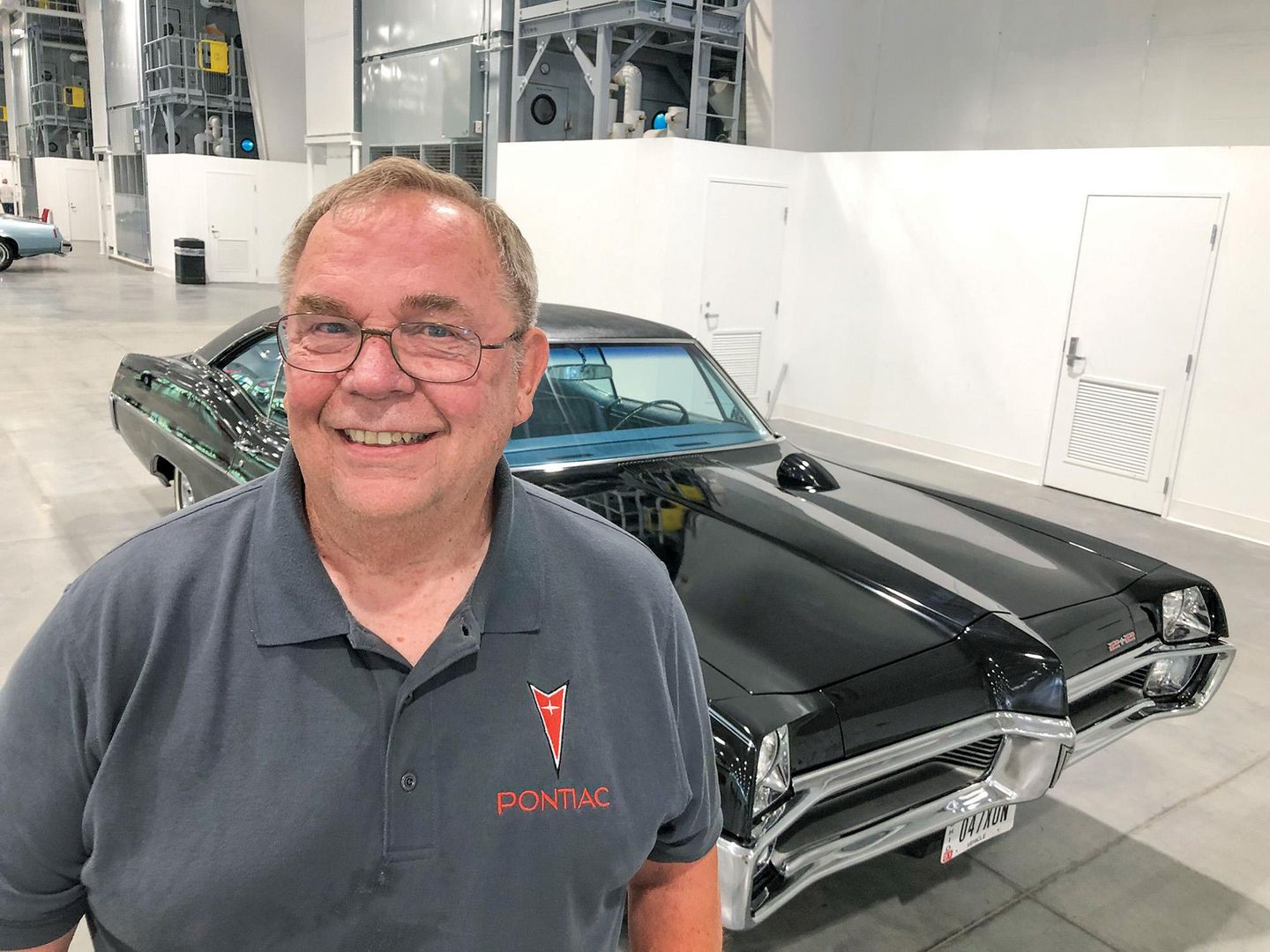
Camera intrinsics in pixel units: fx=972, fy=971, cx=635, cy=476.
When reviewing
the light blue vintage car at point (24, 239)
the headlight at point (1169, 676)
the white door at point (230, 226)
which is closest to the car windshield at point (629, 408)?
the headlight at point (1169, 676)

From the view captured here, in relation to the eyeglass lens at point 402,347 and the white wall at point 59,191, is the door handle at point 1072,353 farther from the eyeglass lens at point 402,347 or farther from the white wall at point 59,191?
the white wall at point 59,191

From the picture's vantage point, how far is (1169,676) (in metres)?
3.04

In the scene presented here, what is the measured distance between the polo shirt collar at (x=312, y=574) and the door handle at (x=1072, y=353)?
6.72 m

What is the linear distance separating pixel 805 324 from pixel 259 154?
14.6 metres

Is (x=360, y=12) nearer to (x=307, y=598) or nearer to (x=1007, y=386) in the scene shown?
(x=1007, y=386)

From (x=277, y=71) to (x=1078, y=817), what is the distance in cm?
1882

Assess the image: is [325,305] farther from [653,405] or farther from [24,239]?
[24,239]

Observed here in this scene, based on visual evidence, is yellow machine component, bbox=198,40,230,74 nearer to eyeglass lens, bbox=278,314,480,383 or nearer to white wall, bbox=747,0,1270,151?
white wall, bbox=747,0,1270,151

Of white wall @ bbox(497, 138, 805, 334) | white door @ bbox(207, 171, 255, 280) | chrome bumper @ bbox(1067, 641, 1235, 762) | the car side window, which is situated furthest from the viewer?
white door @ bbox(207, 171, 255, 280)

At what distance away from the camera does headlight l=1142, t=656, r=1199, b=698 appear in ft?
9.82

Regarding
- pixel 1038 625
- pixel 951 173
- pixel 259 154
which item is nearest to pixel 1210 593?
pixel 1038 625

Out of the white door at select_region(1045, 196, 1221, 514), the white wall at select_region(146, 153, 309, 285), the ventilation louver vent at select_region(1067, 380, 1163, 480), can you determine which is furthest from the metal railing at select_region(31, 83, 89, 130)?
the ventilation louver vent at select_region(1067, 380, 1163, 480)

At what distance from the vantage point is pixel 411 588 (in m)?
1.20

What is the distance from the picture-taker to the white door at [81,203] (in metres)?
26.5
